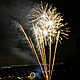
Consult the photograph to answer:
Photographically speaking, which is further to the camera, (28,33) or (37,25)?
(28,33)

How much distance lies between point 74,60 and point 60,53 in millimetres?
975

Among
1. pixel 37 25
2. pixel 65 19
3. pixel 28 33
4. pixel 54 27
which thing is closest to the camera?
pixel 54 27

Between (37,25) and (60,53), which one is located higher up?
(37,25)

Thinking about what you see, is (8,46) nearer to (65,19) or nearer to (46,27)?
(65,19)

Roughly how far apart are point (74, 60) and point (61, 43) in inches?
49.1

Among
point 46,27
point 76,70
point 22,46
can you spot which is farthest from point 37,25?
point 76,70

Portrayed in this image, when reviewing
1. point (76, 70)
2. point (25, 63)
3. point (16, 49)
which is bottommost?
point (76, 70)

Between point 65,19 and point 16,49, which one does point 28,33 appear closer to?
point 16,49

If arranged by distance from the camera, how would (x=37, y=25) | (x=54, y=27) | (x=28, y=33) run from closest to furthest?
(x=54, y=27)
(x=37, y=25)
(x=28, y=33)

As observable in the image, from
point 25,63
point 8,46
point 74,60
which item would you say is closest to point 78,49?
point 74,60

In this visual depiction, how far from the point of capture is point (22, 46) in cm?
1136

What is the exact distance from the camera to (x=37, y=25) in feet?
29.1

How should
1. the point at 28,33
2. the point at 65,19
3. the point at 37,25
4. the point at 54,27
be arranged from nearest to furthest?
the point at 54,27, the point at 37,25, the point at 28,33, the point at 65,19

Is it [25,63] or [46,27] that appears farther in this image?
[25,63]
